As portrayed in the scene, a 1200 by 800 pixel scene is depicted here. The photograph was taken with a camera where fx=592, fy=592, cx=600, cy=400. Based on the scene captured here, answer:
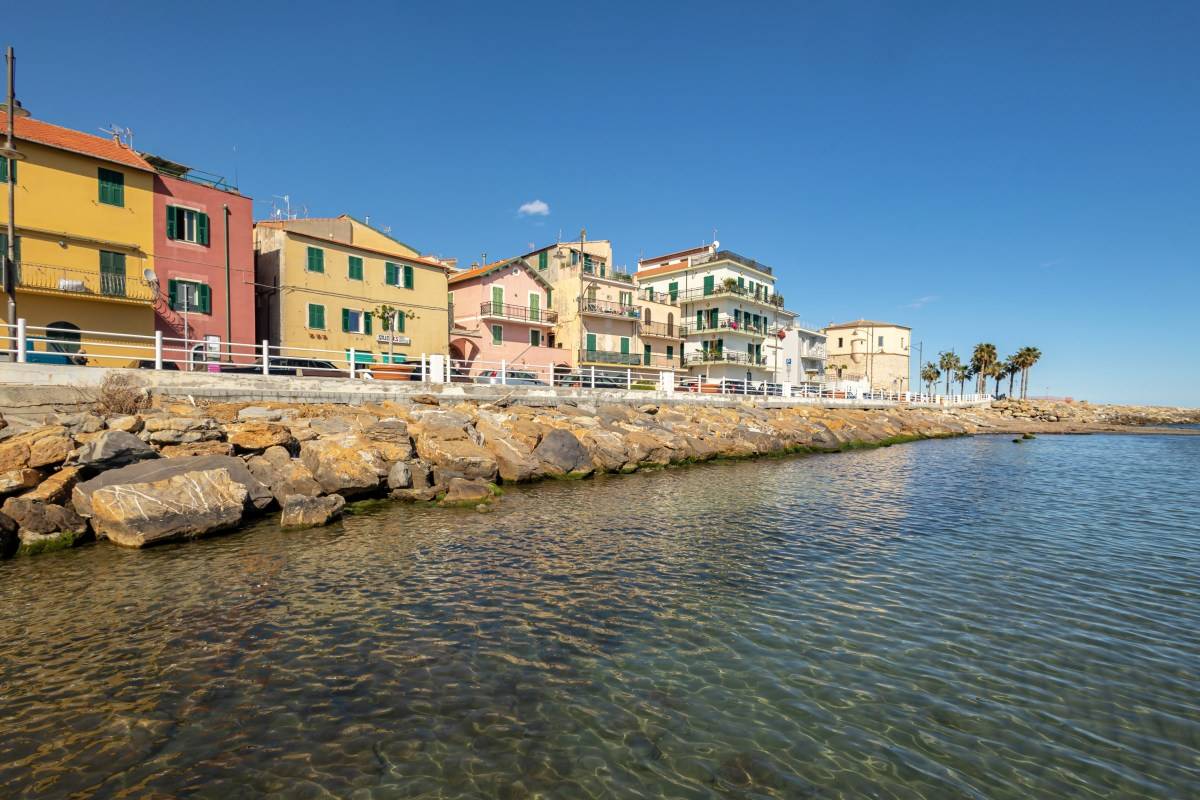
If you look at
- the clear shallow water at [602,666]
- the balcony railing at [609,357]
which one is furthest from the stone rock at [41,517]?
the balcony railing at [609,357]

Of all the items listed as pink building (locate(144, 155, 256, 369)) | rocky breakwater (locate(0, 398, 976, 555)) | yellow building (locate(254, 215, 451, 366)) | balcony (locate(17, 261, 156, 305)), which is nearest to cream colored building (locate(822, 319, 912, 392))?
yellow building (locate(254, 215, 451, 366))

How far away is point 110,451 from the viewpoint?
513 inches

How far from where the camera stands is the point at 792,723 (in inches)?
232

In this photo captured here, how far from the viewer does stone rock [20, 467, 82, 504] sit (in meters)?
11.8

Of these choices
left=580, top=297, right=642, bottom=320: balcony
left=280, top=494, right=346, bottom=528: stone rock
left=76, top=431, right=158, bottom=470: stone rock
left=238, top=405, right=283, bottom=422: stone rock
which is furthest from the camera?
left=580, top=297, right=642, bottom=320: balcony

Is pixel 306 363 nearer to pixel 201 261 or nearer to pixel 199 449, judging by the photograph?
pixel 201 261

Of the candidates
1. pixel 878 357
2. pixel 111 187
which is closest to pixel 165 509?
pixel 111 187

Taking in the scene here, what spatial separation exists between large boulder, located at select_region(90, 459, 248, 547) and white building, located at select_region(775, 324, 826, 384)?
204 feet

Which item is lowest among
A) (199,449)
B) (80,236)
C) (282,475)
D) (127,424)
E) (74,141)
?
(282,475)

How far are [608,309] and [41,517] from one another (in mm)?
44789

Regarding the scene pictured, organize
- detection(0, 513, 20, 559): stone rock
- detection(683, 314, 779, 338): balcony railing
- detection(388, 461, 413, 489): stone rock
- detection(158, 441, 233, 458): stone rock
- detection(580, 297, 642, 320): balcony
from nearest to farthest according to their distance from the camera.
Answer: detection(0, 513, 20, 559): stone rock → detection(158, 441, 233, 458): stone rock → detection(388, 461, 413, 489): stone rock → detection(580, 297, 642, 320): balcony → detection(683, 314, 779, 338): balcony railing

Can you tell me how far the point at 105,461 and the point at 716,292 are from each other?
55.6m

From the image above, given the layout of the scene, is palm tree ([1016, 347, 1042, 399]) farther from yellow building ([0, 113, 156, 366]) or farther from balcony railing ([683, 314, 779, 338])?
yellow building ([0, 113, 156, 366])

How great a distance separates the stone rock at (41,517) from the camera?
1139 cm
